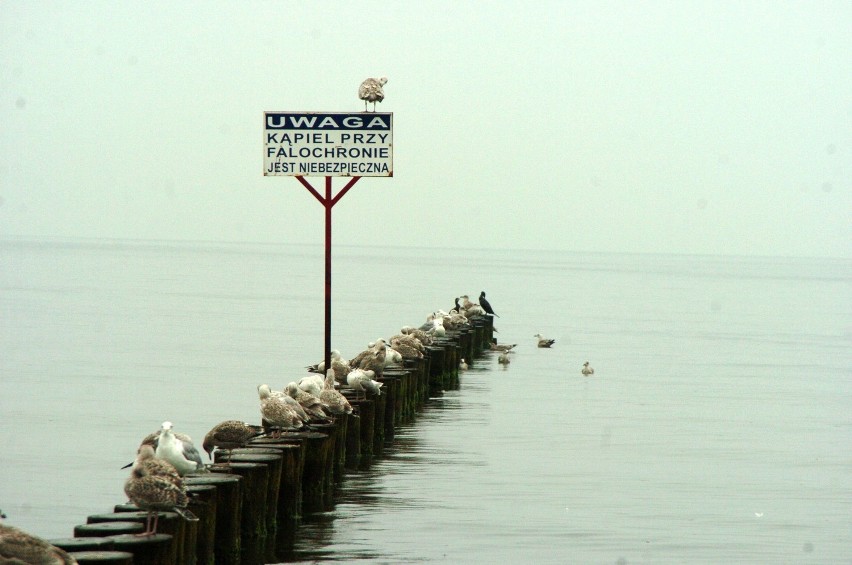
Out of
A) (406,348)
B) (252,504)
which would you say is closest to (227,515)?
(252,504)

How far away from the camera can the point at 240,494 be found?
11555 millimetres

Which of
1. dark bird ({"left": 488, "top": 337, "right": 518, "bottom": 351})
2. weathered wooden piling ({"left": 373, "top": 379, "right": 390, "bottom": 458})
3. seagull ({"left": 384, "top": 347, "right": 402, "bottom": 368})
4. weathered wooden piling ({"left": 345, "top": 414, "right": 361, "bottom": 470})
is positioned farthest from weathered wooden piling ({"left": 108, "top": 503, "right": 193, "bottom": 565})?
dark bird ({"left": 488, "top": 337, "right": 518, "bottom": 351})

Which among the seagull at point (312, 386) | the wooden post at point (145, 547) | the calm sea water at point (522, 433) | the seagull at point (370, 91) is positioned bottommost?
the calm sea water at point (522, 433)

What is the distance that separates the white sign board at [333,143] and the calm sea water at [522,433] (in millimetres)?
3935

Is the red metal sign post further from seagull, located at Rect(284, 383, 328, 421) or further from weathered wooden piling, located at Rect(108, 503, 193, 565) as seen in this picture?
weathered wooden piling, located at Rect(108, 503, 193, 565)

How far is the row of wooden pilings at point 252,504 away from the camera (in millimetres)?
8953

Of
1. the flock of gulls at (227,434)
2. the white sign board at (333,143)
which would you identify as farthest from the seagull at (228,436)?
the white sign board at (333,143)

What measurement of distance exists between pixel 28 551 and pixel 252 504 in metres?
4.24

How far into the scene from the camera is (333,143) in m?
19.0

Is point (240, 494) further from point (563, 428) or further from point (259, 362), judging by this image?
point (259, 362)

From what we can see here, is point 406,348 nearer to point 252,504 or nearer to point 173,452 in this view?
point 252,504

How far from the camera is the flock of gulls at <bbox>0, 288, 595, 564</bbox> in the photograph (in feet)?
25.7

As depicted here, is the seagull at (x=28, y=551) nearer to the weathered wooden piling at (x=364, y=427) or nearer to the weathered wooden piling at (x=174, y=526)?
the weathered wooden piling at (x=174, y=526)

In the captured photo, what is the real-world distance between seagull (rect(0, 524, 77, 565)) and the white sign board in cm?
1161
